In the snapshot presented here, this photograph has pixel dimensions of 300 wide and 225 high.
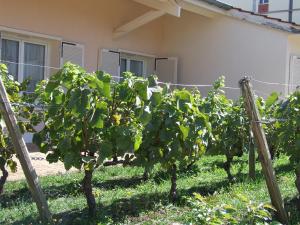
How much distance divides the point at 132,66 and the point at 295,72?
14.9 ft

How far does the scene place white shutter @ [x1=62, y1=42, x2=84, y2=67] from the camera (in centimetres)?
1190

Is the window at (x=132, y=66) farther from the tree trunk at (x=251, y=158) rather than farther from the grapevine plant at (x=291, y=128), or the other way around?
the grapevine plant at (x=291, y=128)

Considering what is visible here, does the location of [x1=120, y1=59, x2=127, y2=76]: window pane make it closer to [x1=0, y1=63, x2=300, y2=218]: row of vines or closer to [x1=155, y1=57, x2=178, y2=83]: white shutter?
[x1=155, y1=57, x2=178, y2=83]: white shutter

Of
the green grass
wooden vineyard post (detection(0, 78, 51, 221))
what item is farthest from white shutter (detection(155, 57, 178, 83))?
wooden vineyard post (detection(0, 78, 51, 221))

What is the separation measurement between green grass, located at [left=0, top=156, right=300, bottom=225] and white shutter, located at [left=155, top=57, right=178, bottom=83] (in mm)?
6194

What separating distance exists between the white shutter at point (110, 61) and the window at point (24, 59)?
1664 millimetres

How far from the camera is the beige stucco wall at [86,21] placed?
11.0 m

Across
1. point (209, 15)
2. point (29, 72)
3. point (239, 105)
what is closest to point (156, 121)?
point (239, 105)

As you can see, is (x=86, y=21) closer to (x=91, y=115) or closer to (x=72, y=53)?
(x=72, y=53)

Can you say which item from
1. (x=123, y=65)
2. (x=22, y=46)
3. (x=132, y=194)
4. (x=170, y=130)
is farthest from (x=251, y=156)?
(x=123, y=65)

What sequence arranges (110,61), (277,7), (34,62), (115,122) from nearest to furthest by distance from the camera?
(115,122) < (34,62) < (110,61) < (277,7)

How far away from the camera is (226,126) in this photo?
7.43m

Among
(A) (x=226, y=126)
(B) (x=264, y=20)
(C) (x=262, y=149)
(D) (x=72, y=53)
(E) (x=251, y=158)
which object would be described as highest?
(B) (x=264, y=20)

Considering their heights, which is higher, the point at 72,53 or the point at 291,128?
the point at 72,53
